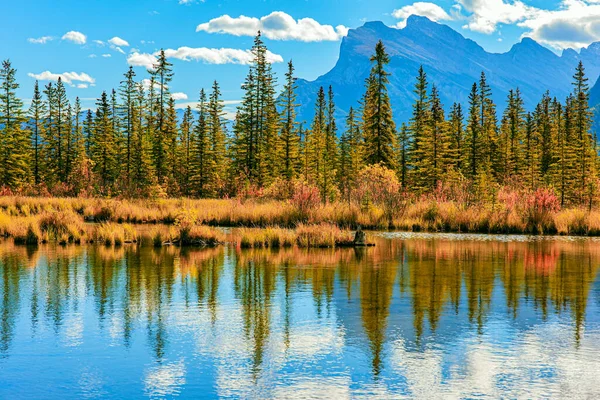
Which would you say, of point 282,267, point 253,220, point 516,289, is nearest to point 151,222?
point 253,220

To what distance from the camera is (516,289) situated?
15461 millimetres

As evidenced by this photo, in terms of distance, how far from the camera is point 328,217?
106 feet

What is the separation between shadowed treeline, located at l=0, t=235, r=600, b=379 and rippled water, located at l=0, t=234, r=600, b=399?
0.18 ft

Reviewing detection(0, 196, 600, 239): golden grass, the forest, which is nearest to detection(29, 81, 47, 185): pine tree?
the forest

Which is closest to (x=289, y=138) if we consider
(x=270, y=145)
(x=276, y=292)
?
(x=270, y=145)

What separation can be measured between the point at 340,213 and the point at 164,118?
45.9 meters

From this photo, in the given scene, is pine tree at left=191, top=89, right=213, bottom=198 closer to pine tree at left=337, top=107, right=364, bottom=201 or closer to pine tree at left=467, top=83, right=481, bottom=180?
pine tree at left=337, top=107, right=364, bottom=201

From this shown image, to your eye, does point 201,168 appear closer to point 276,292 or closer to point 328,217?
point 328,217

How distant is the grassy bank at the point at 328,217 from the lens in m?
27.2

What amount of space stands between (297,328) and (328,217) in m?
21.0

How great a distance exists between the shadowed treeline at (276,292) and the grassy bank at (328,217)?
3.70 m

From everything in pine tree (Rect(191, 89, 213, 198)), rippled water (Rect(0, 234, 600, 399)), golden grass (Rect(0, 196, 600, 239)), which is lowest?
rippled water (Rect(0, 234, 600, 399))

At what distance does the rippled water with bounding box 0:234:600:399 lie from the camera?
8406 mm

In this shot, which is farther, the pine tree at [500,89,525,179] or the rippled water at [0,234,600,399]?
the pine tree at [500,89,525,179]
